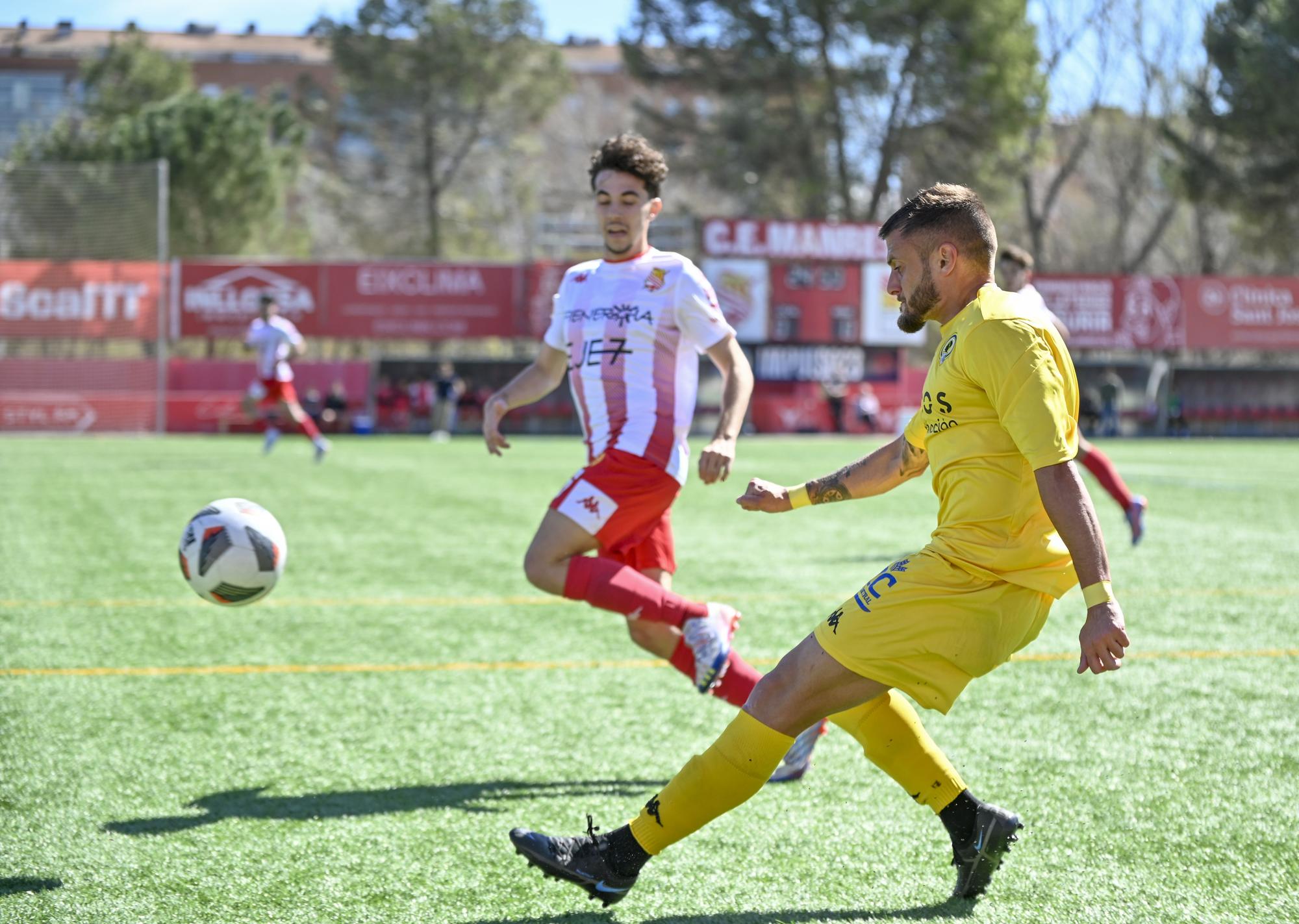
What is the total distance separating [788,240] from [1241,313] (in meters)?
13.4

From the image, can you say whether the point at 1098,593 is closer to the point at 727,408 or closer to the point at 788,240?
the point at 727,408

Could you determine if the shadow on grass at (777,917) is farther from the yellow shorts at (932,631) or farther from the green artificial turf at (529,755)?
the yellow shorts at (932,631)

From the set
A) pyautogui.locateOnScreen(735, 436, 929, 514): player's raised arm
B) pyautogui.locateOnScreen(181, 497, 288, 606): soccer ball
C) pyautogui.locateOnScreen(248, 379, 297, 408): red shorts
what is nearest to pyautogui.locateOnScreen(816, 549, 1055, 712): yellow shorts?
pyautogui.locateOnScreen(735, 436, 929, 514): player's raised arm

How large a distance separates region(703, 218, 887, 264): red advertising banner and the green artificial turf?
932 inches

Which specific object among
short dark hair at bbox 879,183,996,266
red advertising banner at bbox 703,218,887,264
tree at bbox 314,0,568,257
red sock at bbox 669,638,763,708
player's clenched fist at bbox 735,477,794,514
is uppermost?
tree at bbox 314,0,568,257

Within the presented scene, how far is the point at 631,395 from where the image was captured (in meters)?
4.77

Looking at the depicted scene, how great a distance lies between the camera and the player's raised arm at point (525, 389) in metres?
4.98

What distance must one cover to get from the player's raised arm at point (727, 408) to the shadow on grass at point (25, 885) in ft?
6.91

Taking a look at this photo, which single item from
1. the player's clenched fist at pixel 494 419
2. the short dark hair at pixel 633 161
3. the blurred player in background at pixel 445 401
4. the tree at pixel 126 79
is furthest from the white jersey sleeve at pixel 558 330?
the tree at pixel 126 79

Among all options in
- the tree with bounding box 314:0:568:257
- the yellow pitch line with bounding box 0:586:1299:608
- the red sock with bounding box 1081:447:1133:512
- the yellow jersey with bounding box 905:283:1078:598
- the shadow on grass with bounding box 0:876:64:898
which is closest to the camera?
the yellow jersey with bounding box 905:283:1078:598

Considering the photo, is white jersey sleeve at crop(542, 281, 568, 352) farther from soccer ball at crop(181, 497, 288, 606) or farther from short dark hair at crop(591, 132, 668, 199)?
soccer ball at crop(181, 497, 288, 606)

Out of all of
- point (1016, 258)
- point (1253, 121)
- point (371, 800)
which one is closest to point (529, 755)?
point (371, 800)

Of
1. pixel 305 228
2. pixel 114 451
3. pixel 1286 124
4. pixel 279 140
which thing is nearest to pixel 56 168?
pixel 114 451

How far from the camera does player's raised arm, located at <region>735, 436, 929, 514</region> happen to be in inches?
139
